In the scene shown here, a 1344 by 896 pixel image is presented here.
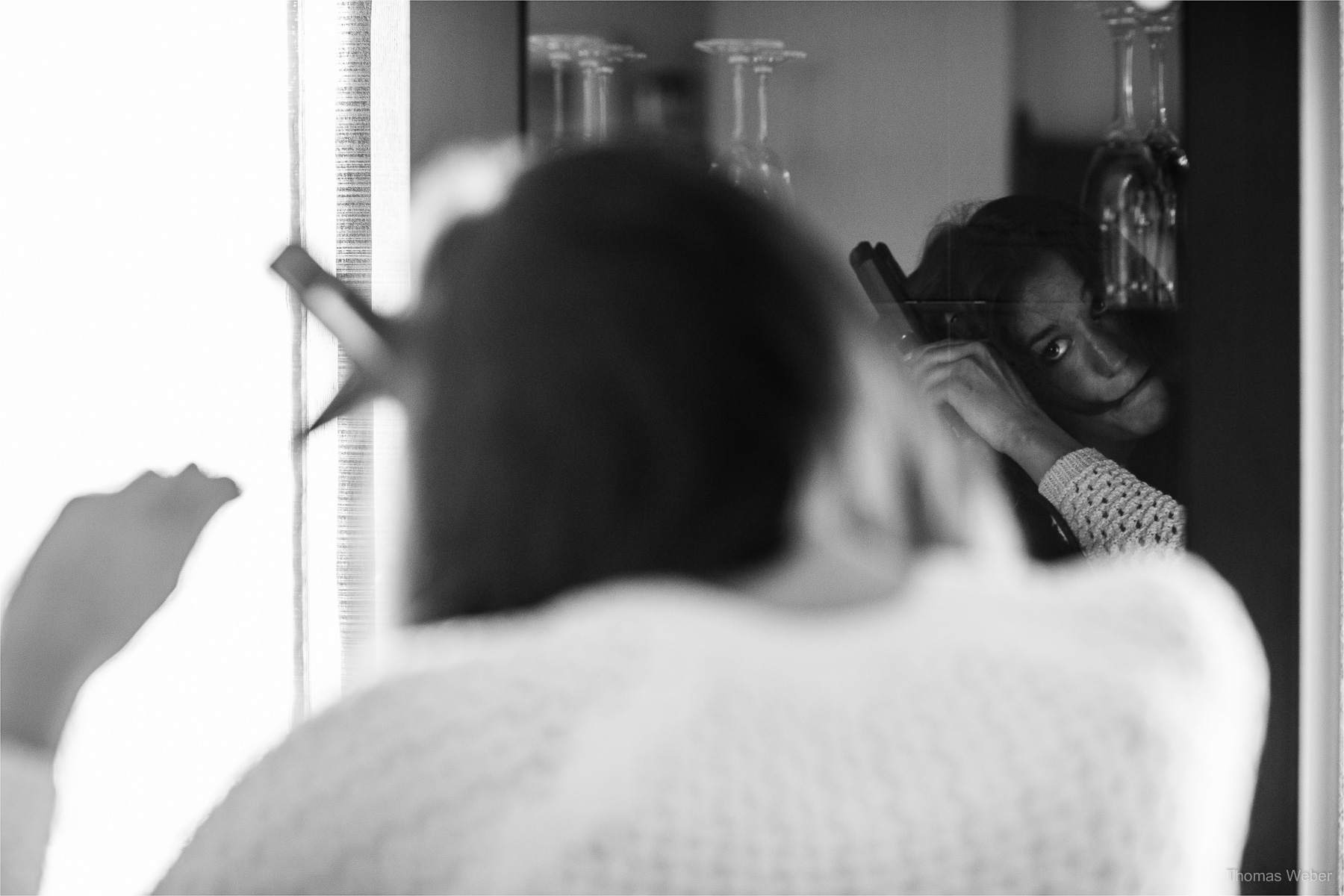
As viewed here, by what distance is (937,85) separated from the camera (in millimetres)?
1268

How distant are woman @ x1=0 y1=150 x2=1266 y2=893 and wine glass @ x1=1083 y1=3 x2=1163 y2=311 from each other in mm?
833

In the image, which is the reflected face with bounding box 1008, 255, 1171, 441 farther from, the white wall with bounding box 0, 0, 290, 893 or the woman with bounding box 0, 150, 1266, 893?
the woman with bounding box 0, 150, 1266, 893

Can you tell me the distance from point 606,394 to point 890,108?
2.99 ft

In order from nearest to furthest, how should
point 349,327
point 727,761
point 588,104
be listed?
point 727,761 < point 349,327 < point 588,104

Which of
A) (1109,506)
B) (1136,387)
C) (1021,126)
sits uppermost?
(1021,126)

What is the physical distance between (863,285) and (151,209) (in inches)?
25.8

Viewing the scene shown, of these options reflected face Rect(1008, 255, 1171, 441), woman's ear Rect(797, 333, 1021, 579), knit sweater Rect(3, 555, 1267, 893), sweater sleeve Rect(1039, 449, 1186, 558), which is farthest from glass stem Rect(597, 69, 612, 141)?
knit sweater Rect(3, 555, 1267, 893)

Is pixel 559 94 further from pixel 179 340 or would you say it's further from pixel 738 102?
pixel 179 340

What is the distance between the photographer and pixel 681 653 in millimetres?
410

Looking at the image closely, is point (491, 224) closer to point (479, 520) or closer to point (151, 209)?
point (479, 520)

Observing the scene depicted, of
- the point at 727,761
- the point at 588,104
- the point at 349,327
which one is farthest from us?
the point at 588,104

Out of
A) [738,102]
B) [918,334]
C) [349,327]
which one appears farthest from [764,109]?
[349,327]

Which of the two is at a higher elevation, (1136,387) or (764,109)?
(764,109)

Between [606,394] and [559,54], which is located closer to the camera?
[606,394]
